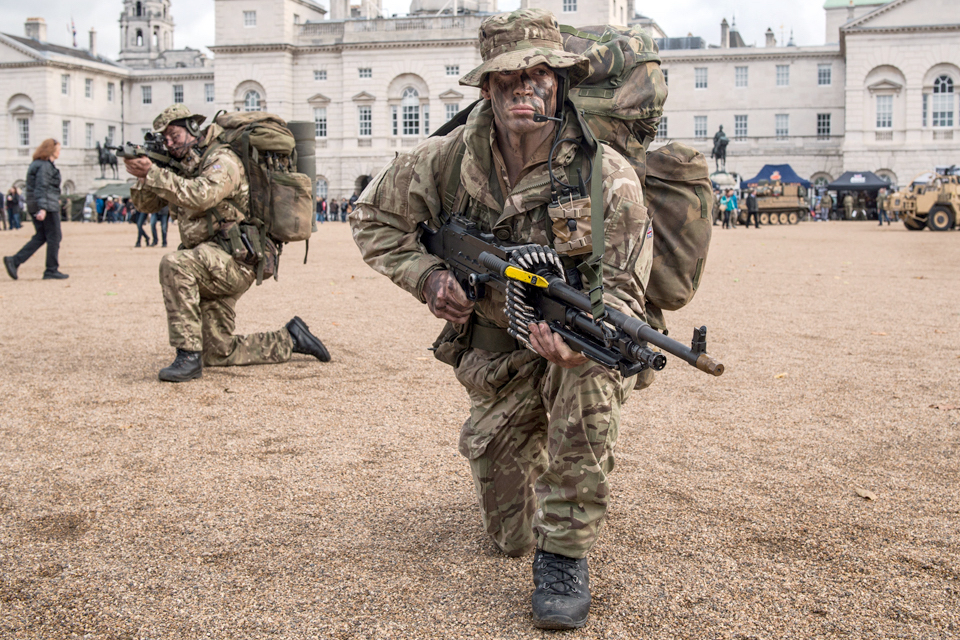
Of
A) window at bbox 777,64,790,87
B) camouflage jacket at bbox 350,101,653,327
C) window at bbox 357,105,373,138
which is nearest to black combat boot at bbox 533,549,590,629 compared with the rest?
camouflage jacket at bbox 350,101,653,327

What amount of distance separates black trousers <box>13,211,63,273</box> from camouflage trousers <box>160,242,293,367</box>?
Result: 7682 mm

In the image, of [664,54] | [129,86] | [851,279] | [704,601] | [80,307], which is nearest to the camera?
[704,601]

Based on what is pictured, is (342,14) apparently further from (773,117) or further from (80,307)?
(80,307)

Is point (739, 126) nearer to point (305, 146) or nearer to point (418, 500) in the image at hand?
point (305, 146)

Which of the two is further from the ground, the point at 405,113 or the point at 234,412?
the point at 405,113

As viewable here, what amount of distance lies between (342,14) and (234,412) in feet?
252

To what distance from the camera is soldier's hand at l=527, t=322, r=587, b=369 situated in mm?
2965

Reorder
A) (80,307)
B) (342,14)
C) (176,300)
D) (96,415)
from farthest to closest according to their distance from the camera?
(342,14) < (80,307) < (176,300) < (96,415)

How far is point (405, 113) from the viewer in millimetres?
68312

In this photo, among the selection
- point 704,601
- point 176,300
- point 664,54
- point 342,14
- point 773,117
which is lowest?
point 704,601

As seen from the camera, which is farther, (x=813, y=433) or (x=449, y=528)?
(x=813, y=433)

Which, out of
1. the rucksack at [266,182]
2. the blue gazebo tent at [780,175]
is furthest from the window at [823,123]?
the rucksack at [266,182]

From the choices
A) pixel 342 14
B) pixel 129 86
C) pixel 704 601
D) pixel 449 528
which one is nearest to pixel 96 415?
pixel 449 528

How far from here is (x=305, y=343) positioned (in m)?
7.60
